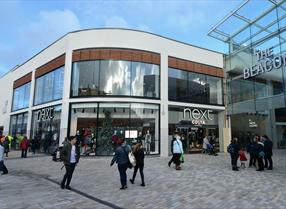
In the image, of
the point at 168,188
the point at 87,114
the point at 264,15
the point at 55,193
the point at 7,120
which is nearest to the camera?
the point at 55,193

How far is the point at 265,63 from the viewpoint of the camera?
20094 millimetres

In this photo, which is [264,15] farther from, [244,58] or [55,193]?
[55,193]

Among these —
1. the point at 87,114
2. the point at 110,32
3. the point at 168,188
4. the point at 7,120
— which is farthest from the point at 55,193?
the point at 7,120

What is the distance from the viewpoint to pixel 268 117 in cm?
2580

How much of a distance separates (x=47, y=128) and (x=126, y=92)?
25.5 feet

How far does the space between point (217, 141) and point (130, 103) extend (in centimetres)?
981

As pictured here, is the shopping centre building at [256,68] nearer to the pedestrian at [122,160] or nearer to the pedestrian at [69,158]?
the pedestrian at [122,160]

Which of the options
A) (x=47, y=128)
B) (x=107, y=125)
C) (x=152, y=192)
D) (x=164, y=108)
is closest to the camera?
(x=152, y=192)

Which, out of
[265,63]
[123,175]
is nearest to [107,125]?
[123,175]

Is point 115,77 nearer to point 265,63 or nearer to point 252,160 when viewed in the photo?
point 252,160

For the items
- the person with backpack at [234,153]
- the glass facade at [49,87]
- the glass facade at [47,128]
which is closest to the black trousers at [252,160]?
the person with backpack at [234,153]

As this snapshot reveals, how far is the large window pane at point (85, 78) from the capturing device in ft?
64.5

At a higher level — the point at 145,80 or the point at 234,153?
the point at 145,80

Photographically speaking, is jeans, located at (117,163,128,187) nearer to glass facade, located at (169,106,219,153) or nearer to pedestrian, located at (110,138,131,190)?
pedestrian, located at (110,138,131,190)
